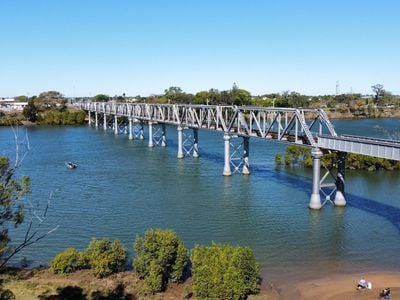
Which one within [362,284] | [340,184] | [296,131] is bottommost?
[362,284]

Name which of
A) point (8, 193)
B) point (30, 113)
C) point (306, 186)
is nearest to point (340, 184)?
point (306, 186)

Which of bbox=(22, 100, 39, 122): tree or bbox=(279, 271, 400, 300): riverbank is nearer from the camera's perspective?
bbox=(279, 271, 400, 300): riverbank

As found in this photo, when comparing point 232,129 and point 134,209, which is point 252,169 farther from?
point 134,209

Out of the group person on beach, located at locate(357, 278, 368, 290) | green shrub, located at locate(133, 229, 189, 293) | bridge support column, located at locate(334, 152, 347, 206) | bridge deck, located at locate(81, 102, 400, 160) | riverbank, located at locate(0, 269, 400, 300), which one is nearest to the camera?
→ riverbank, located at locate(0, 269, 400, 300)

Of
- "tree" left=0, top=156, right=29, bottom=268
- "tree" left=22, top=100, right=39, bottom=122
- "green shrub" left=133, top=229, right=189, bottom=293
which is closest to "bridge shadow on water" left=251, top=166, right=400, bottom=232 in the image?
"green shrub" left=133, top=229, right=189, bottom=293

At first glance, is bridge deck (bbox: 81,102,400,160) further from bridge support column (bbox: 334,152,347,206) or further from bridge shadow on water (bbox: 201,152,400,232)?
bridge shadow on water (bbox: 201,152,400,232)

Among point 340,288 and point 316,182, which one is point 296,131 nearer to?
point 316,182

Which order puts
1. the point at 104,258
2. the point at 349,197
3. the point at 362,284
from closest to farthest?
the point at 362,284 < the point at 104,258 < the point at 349,197
